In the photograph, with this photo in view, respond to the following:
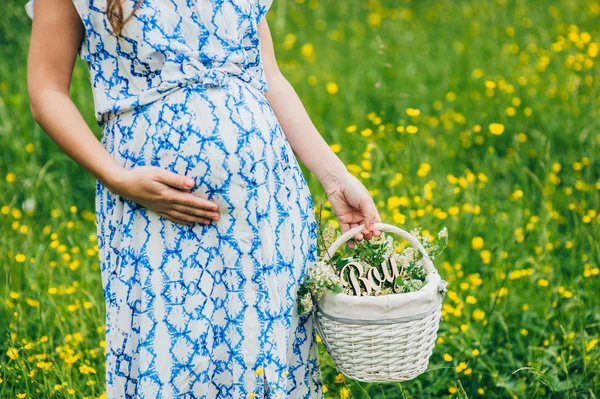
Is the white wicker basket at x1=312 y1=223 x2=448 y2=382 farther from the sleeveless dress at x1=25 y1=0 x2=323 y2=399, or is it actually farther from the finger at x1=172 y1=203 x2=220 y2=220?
the finger at x1=172 y1=203 x2=220 y2=220

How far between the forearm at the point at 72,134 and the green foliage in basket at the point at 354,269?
0.44 m

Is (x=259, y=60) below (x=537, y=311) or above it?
above

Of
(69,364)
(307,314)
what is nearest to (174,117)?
(307,314)

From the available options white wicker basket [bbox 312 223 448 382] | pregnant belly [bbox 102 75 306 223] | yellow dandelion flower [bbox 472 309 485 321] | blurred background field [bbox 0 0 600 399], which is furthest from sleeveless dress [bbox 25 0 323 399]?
yellow dandelion flower [bbox 472 309 485 321]

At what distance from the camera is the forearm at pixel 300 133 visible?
1650mm

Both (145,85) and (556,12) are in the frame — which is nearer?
(145,85)

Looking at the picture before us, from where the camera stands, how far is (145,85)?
55.8 inches

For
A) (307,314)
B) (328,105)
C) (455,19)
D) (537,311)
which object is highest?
(455,19)

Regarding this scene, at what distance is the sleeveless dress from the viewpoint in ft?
4.59

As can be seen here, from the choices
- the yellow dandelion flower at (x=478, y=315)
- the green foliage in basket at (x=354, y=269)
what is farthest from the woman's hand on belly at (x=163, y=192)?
the yellow dandelion flower at (x=478, y=315)

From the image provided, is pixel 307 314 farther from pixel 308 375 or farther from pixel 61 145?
pixel 61 145

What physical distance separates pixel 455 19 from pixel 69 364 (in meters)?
3.74

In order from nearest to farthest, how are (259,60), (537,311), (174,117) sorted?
(174,117)
(259,60)
(537,311)

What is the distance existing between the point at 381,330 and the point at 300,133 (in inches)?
18.0
